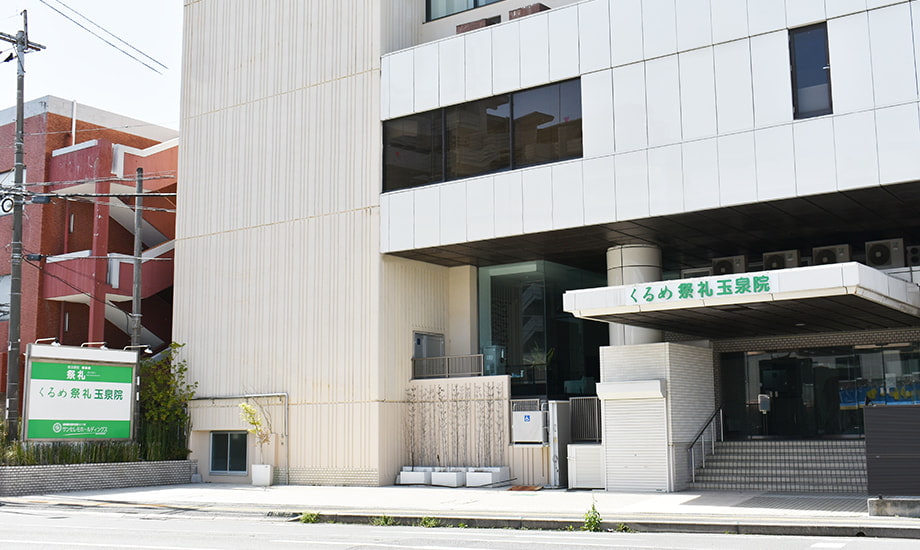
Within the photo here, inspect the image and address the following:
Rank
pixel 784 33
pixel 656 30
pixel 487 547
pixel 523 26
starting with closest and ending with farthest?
pixel 487 547, pixel 784 33, pixel 656 30, pixel 523 26

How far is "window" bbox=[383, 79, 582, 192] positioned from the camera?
2542 centimetres

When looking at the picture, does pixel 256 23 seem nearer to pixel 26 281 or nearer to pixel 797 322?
pixel 26 281

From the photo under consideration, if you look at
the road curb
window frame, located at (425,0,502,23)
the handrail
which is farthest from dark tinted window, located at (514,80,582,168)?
the road curb

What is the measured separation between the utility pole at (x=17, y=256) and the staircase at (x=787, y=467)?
18.5 metres

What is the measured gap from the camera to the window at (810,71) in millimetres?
21562

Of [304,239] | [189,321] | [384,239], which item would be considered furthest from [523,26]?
[189,321]

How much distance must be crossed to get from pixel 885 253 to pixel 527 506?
39.5 feet

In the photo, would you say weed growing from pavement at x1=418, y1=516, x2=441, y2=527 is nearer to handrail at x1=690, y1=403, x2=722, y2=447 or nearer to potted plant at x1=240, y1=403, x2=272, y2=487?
handrail at x1=690, y1=403, x2=722, y2=447

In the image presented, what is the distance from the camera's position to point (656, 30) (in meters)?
23.8

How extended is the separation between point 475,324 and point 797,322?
10.0 metres

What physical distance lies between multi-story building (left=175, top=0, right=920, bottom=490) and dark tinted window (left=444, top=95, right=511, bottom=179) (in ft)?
0.28

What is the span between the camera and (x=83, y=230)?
36.8 meters

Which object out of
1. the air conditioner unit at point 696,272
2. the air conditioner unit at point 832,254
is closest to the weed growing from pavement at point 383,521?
the air conditioner unit at point 832,254

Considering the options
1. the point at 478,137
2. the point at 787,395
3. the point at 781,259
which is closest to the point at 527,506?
the point at 478,137
